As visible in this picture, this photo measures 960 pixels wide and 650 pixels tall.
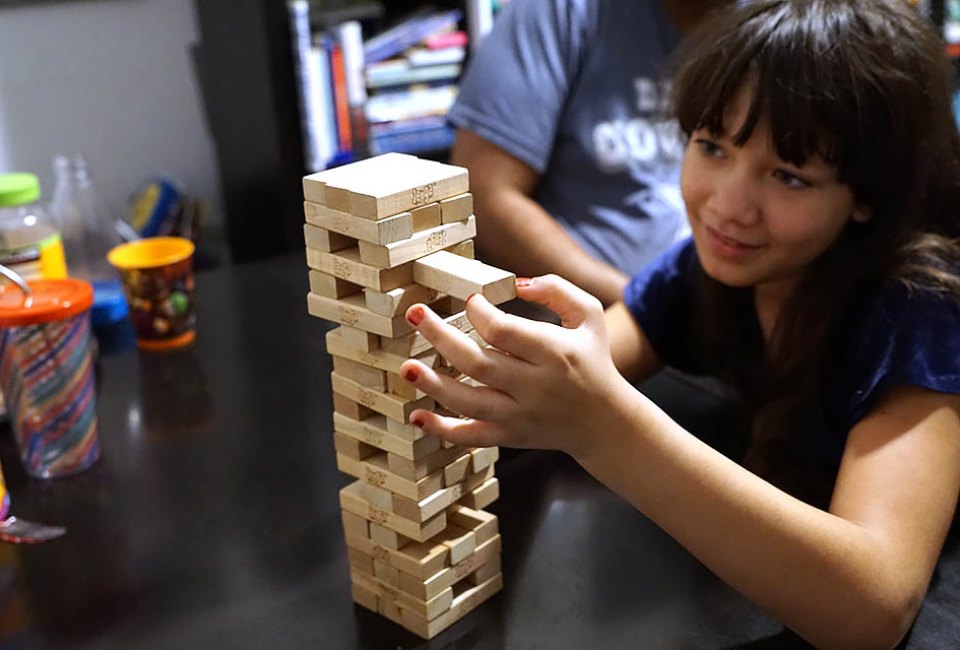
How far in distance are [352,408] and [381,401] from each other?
4 centimetres

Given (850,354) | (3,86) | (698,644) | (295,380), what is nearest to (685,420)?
(850,354)

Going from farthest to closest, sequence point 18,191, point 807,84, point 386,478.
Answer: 1. point 18,191
2. point 807,84
3. point 386,478

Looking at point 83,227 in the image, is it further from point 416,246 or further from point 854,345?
point 854,345

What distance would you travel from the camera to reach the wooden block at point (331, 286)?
0.73 metres

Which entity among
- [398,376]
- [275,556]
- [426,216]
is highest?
[426,216]

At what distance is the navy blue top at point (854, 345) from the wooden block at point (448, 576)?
0.33 m

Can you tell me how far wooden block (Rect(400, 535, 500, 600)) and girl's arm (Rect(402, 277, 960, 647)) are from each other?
0.13 meters

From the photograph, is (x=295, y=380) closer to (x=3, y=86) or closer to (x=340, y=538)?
(x=340, y=538)

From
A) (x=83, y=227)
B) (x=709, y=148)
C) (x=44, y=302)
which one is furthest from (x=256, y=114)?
(x=709, y=148)

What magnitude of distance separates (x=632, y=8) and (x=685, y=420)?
2.30ft

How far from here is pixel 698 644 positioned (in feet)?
2.52

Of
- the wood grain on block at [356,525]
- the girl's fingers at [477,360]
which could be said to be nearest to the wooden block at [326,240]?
the girl's fingers at [477,360]

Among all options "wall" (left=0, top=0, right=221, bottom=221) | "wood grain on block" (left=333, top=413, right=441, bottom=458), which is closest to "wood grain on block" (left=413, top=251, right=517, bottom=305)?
"wood grain on block" (left=333, top=413, right=441, bottom=458)

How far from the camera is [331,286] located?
2.42ft
